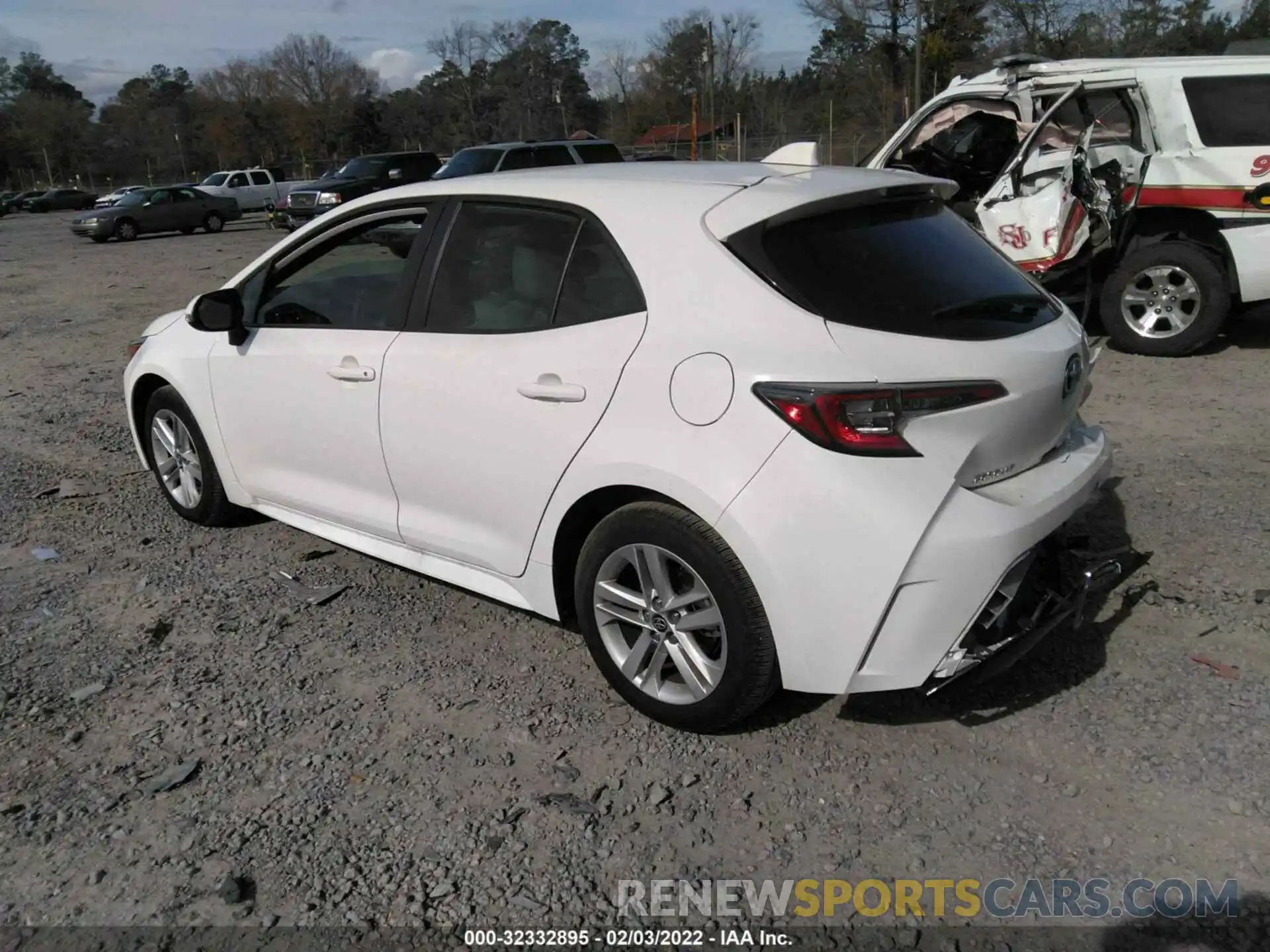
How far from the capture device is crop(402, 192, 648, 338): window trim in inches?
129

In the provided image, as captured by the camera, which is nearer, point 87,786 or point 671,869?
point 671,869

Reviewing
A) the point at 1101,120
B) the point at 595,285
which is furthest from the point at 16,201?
the point at 595,285

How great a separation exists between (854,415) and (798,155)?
175 cm

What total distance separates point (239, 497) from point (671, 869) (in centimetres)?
297

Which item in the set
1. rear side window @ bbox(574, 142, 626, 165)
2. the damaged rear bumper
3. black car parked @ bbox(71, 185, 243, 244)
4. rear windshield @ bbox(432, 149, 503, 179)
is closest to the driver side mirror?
the damaged rear bumper

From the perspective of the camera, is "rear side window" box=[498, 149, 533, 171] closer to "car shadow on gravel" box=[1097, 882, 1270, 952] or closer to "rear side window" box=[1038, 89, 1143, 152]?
"rear side window" box=[1038, 89, 1143, 152]

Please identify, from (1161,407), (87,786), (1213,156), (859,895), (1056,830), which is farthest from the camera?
(1213,156)

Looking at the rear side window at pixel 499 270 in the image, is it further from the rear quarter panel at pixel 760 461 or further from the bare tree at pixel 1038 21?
the bare tree at pixel 1038 21

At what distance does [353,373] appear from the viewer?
12.6 ft

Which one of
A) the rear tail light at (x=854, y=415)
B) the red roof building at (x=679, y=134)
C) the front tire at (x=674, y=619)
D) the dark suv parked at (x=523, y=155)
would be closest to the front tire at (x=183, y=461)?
the front tire at (x=674, y=619)

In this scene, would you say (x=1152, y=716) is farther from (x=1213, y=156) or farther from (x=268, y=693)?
(x=1213, y=156)

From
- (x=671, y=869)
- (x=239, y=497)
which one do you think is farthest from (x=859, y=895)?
(x=239, y=497)

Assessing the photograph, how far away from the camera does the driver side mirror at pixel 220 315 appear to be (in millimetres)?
4309

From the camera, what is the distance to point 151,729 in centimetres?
339
